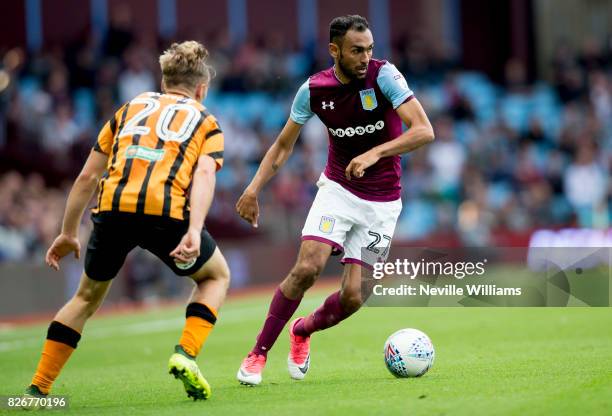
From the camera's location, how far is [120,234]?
6770mm

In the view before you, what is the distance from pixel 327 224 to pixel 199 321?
57.6 inches

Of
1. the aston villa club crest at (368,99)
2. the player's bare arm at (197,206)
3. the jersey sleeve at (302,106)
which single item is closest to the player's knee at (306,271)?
the jersey sleeve at (302,106)

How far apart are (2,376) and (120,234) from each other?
340 cm

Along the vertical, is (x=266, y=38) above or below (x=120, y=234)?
above

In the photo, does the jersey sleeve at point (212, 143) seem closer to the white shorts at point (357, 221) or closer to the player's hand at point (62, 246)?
the player's hand at point (62, 246)

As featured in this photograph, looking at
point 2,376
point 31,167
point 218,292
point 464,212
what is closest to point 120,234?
point 218,292

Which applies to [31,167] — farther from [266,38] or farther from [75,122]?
[266,38]

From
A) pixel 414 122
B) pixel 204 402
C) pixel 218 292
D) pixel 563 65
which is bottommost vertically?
pixel 204 402

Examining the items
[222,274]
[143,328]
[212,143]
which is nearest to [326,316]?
[222,274]

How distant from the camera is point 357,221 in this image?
805 centimetres

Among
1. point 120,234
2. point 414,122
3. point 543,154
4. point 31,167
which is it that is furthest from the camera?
point 543,154

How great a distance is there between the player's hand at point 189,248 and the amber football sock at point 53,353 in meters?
0.96

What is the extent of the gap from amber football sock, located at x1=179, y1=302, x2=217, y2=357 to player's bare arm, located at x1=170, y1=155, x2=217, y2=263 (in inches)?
17.8

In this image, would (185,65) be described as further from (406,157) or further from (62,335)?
(406,157)
